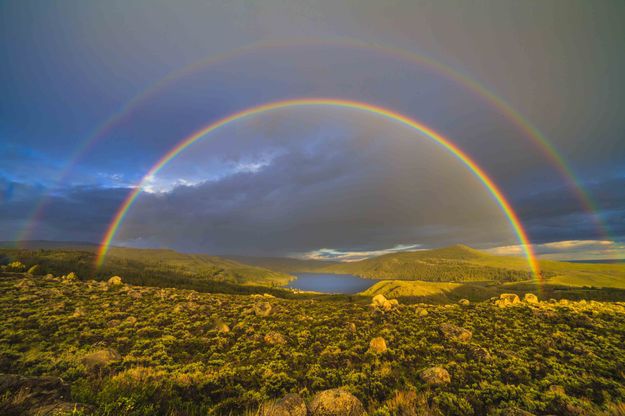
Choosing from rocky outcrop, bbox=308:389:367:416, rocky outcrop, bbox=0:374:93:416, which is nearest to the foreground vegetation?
rocky outcrop, bbox=0:374:93:416

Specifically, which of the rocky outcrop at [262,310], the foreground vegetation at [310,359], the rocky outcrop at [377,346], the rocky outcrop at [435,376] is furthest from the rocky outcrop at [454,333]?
the rocky outcrop at [262,310]

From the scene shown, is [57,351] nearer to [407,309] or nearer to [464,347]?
[464,347]

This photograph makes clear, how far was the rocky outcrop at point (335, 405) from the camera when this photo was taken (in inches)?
293

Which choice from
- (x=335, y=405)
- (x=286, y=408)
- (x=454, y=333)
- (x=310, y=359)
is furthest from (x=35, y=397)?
(x=454, y=333)

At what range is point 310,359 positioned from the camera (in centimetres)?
1261

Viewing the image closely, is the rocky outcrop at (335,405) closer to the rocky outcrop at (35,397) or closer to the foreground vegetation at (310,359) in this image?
the foreground vegetation at (310,359)

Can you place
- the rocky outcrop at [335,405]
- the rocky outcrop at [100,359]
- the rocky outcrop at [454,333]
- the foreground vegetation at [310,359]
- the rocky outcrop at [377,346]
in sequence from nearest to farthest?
1. the rocky outcrop at [335,405]
2. the foreground vegetation at [310,359]
3. the rocky outcrop at [100,359]
4. the rocky outcrop at [377,346]
5. the rocky outcrop at [454,333]

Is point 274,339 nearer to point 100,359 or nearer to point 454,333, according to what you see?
point 100,359

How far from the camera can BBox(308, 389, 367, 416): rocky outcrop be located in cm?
745

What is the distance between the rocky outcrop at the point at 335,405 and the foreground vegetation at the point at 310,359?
0.28 meters

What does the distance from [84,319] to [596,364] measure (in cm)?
3097

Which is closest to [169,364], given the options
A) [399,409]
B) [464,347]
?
[399,409]

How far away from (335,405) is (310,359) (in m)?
5.33

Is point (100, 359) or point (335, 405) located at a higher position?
point (335, 405)
